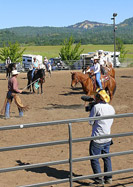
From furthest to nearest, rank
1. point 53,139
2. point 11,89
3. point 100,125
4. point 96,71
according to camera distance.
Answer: point 96,71, point 11,89, point 53,139, point 100,125

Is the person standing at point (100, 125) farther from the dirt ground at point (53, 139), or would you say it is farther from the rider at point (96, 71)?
the rider at point (96, 71)

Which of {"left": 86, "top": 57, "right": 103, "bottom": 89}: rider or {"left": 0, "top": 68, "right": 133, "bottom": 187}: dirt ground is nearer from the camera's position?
{"left": 0, "top": 68, "right": 133, "bottom": 187}: dirt ground

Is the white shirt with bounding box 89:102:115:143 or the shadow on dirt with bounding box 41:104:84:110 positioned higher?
the white shirt with bounding box 89:102:115:143

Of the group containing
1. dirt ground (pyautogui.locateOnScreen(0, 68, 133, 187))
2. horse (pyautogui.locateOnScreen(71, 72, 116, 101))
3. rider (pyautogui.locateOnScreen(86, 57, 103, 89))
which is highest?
rider (pyautogui.locateOnScreen(86, 57, 103, 89))

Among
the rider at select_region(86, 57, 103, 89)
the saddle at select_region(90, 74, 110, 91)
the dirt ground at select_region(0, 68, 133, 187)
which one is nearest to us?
the dirt ground at select_region(0, 68, 133, 187)

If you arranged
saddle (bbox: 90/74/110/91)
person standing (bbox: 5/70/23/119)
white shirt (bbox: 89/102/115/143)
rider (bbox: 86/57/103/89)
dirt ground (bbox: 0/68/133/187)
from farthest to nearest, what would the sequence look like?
saddle (bbox: 90/74/110/91) → rider (bbox: 86/57/103/89) → person standing (bbox: 5/70/23/119) → dirt ground (bbox: 0/68/133/187) → white shirt (bbox: 89/102/115/143)

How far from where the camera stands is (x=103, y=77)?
1423 centimetres

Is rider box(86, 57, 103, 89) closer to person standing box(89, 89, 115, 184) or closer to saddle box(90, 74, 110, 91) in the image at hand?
saddle box(90, 74, 110, 91)

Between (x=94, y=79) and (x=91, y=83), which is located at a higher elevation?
(x=94, y=79)

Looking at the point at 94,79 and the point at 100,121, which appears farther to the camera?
the point at 94,79

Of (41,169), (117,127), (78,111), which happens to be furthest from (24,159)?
(78,111)

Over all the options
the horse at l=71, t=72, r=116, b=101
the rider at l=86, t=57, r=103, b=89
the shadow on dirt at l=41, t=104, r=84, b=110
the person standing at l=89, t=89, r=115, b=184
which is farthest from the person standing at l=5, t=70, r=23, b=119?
the person standing at l=89, t=89, r=115, b=184

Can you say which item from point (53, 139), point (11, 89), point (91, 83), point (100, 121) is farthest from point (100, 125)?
point (91, 83)

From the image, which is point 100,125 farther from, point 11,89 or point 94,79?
point 94,79
